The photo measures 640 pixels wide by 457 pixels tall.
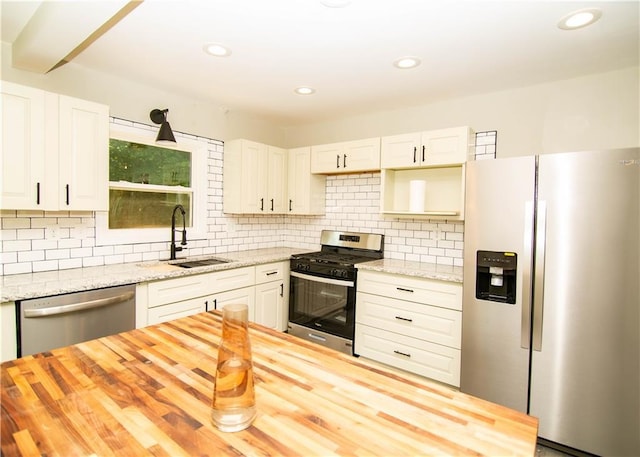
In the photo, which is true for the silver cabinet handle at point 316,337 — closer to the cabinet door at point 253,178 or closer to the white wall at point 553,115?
the cabinet door at point 253,178

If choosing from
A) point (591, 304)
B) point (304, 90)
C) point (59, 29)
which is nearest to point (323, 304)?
point (304, 90)

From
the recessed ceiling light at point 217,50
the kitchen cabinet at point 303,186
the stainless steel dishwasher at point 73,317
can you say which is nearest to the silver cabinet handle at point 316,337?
the kitchen cabinet at point 303,186

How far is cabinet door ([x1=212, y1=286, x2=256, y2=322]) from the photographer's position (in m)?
3.00

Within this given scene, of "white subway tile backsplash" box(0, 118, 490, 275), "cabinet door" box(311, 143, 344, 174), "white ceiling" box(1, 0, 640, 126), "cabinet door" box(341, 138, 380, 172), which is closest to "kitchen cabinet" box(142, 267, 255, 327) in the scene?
"white subway tile backsplash" box(0, 118, 490, 275)

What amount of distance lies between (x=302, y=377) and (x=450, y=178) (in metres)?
2.70

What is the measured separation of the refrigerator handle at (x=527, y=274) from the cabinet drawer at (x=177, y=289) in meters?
2.32

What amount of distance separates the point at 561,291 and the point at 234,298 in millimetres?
2461

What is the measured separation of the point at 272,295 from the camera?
3557 millimetres

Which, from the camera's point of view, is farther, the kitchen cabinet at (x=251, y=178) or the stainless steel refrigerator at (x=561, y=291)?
the kitchen cabinet at (x=251, y=178)

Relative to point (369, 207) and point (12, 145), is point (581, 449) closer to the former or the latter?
point (369, 207)

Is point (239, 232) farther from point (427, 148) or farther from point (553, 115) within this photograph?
point (553, 115)

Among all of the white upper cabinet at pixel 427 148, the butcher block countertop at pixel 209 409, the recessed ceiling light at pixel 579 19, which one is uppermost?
the recessed ceiling light at pixel 579 19

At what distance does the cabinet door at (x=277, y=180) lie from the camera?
3920 mm

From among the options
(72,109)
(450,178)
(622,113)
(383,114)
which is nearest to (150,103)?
(72,109)
